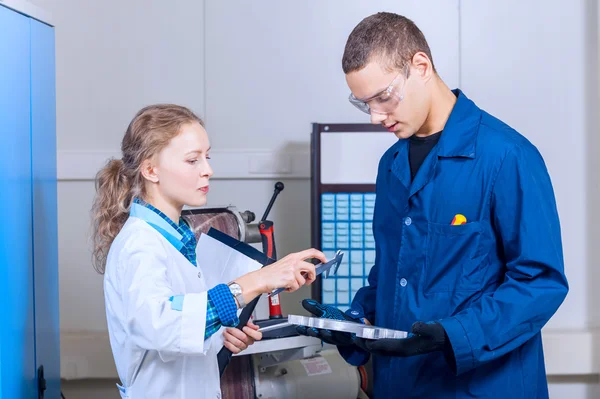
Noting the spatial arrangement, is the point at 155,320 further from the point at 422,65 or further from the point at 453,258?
the point at 422,65

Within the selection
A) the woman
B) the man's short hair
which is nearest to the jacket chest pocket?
the woman

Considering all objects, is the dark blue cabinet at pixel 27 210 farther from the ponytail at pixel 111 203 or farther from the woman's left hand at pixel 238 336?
the woman's left hand at pixel 238 336

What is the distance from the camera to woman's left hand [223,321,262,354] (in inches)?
61.4

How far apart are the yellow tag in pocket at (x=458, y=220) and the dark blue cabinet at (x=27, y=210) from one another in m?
0.96

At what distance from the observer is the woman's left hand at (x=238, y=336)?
1561mm

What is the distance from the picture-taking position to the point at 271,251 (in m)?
2.09

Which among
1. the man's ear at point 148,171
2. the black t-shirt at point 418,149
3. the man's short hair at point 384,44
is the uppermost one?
the man's short hair at point 384,44

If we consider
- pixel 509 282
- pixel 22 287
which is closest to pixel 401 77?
pixel 509 282

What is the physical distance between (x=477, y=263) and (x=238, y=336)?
588 millimetres

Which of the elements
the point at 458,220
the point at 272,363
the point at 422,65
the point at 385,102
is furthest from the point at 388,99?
the point at 272,363

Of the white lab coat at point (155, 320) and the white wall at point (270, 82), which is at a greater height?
the white wall at point (270, 82)

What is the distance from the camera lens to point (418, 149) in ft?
5.17

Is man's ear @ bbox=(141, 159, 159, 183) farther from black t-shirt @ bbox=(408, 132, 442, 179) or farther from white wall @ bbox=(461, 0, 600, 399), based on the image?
white wall @ bbox=(461, 0, 600, 399)

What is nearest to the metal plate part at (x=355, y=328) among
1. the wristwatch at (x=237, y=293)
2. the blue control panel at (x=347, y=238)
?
the wristwatch at (x=237, y=293)
